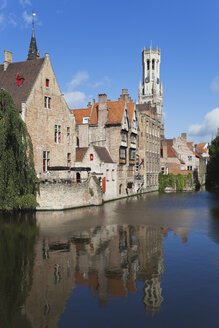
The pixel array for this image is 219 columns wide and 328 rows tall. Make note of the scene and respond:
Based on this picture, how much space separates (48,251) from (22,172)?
12.9 m

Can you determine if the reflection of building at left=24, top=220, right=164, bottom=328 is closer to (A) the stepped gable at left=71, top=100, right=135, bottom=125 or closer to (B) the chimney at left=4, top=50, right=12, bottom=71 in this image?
(B) the chimney at left=4, top=50, right=12, bottom=71

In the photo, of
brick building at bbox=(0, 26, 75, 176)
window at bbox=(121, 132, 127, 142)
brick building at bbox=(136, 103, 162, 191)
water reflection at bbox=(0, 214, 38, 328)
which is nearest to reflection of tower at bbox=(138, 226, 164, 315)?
water reflection at bbox=(0, 214, 38, 328)

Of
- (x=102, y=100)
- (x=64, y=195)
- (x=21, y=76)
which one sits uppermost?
(x=21, y=76)

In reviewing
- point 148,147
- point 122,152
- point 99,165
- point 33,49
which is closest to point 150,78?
point 148,147

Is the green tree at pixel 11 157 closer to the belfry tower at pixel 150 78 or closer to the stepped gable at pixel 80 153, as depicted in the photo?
the stepped gable at pixel 80 153

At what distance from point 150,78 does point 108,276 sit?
453 ft

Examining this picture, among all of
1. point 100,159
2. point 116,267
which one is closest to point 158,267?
point 116,267

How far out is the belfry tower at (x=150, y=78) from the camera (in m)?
141

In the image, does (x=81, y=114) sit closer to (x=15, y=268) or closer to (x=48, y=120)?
(x=48, y=120)

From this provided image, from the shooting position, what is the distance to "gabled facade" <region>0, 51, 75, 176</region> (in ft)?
127

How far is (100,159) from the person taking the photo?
148 feet

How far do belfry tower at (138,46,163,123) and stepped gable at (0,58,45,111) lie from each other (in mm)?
102314

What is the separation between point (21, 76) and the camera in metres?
40.8

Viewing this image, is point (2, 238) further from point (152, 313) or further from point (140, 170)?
point (140, 170)
